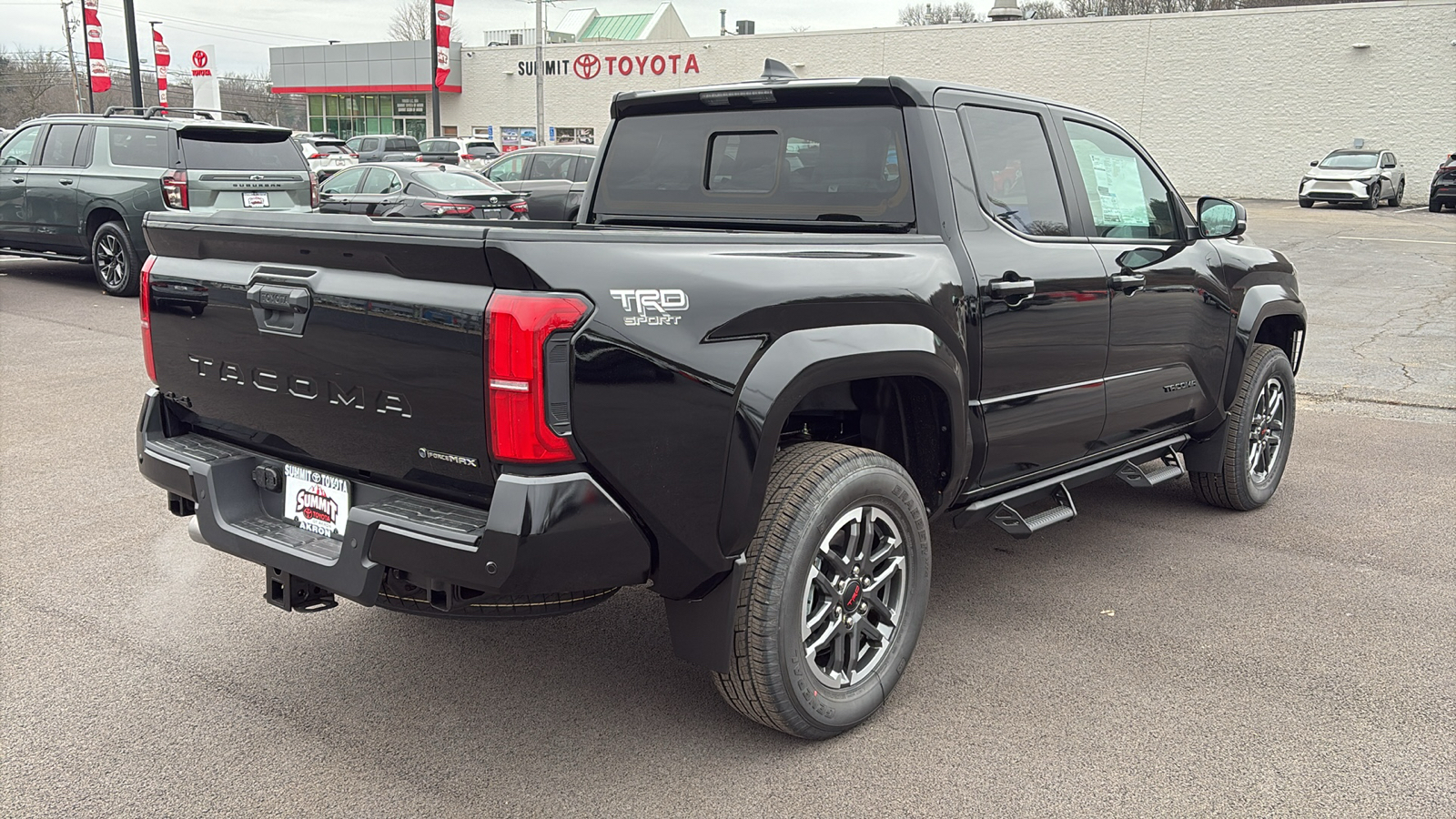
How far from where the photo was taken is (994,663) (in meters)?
3.80

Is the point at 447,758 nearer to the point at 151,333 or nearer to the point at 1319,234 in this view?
the point at 151,333

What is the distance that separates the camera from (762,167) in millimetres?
4156

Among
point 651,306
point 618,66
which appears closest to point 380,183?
point 651,306

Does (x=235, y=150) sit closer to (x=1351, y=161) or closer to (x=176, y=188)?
(x=176, y=188)

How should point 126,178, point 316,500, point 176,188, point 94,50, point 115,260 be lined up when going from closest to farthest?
point 316,500, point 176,188, point 126,178, point 115,260, point 94,50

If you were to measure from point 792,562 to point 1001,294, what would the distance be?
1.34 m

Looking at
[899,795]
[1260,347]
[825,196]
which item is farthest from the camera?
[1260,347]

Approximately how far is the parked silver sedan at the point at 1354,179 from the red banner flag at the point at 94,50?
36790 millimetres

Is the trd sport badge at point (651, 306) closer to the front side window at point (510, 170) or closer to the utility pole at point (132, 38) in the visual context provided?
the front side window at point (510, 170)

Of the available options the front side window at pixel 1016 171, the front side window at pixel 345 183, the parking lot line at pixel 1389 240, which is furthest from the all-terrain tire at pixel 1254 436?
the parking lot line at pixel 1389 240

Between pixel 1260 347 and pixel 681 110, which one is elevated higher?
pixel 681 110

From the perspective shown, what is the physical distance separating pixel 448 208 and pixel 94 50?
27.4 meters

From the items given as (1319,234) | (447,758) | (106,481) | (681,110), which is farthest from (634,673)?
(1319,234)

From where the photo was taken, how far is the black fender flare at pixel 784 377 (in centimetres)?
289
